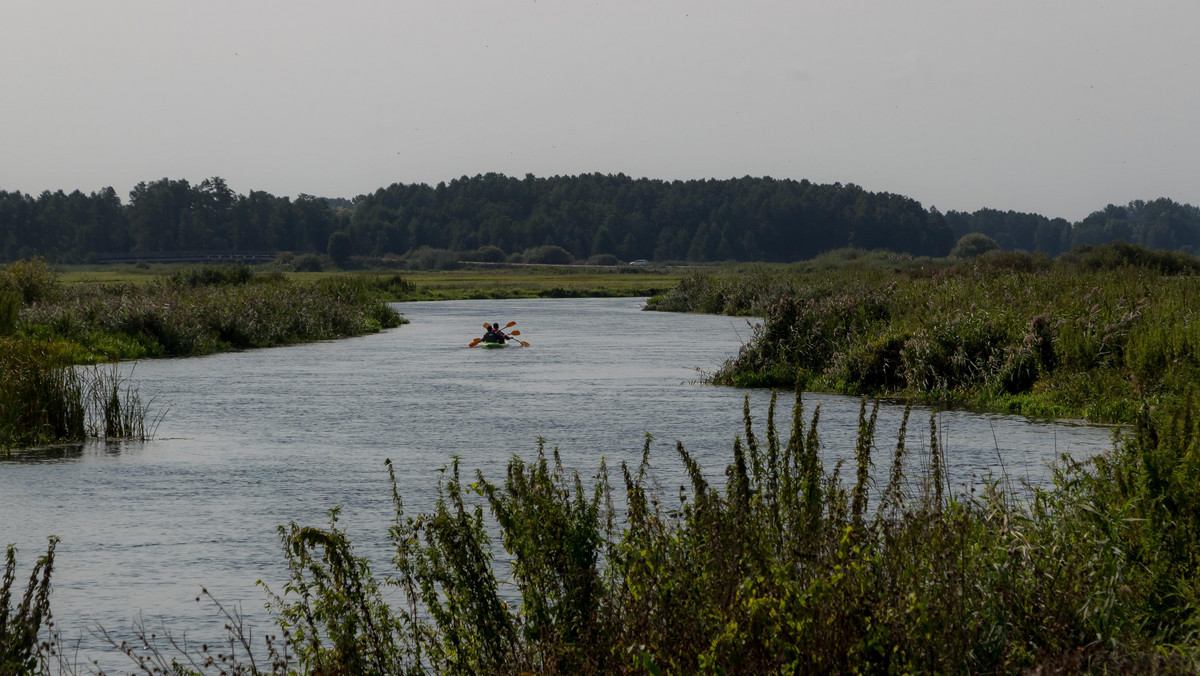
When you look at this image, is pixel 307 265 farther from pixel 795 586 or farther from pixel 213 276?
pixel 795 586

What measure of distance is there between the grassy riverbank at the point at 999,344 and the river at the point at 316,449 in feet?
3.59

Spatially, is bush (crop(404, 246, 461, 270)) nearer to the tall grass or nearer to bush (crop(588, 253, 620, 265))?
bush (crop(588, 253, 620, 265))

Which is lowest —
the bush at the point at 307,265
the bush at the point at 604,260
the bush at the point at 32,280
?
the bush at the point at 32,280

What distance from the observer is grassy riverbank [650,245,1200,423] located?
19.9m

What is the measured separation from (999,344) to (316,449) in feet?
43.5

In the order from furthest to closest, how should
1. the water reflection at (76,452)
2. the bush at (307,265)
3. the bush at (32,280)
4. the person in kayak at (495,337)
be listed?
1. the bush at (307,265)
2. the bush at (32,280)
3. the person in kayak at (495,337)
4. the water reflection at (76,452)

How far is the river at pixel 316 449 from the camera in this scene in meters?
11.2

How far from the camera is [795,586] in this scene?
545 centimetres

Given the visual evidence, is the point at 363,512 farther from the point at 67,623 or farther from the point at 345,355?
the point at 345,355

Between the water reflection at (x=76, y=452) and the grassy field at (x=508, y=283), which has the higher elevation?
the grassy field at (x=508, y=283)

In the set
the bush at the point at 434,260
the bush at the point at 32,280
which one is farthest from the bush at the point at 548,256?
the bush at the point at 32,280

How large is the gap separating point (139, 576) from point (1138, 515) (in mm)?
8219

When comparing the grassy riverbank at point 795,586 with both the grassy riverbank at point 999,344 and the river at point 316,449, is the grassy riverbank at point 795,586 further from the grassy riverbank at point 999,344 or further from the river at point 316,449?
the grassy riverbank at point 999,344

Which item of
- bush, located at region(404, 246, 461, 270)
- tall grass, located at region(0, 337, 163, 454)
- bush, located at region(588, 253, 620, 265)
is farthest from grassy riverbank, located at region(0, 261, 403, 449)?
bush, located at region(588, 253, 620, 265)
